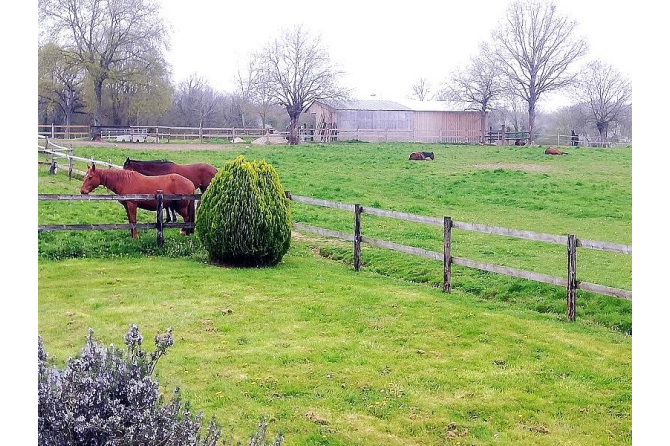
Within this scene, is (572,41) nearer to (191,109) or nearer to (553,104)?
(553,104)

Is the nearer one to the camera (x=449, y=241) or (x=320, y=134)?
(x=320, y=134)

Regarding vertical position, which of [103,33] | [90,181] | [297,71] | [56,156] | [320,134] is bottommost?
[90,181]

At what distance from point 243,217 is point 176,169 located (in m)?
0.62

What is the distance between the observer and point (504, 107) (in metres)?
3.93

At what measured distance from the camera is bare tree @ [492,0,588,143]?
364cm

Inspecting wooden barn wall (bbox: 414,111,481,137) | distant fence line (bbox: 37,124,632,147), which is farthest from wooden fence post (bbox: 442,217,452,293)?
wooden barn wall (bbox: 414,111,481,137)

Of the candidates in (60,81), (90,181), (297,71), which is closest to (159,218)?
(90,181)

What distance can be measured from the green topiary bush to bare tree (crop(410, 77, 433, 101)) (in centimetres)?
140

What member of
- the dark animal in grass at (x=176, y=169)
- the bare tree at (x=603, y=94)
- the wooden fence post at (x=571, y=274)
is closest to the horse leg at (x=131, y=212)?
the dark animal in grass at (x=176, y=169)

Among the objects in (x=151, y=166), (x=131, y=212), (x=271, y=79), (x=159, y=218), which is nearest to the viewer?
(x=271, y=79)

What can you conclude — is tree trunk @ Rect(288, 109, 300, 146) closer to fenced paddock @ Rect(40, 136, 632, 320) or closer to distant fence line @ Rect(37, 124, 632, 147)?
distant fence line @ Rect(37, 124, 632, 147)

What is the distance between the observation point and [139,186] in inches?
188

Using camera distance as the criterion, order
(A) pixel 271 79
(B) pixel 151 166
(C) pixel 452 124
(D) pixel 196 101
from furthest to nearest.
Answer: (B) pixel 151 166 < (C) pixel 452 124 < (A) pixel 271 79 < (D) pixel 196 101

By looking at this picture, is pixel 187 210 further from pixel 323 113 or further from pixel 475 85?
pixel 475 85
